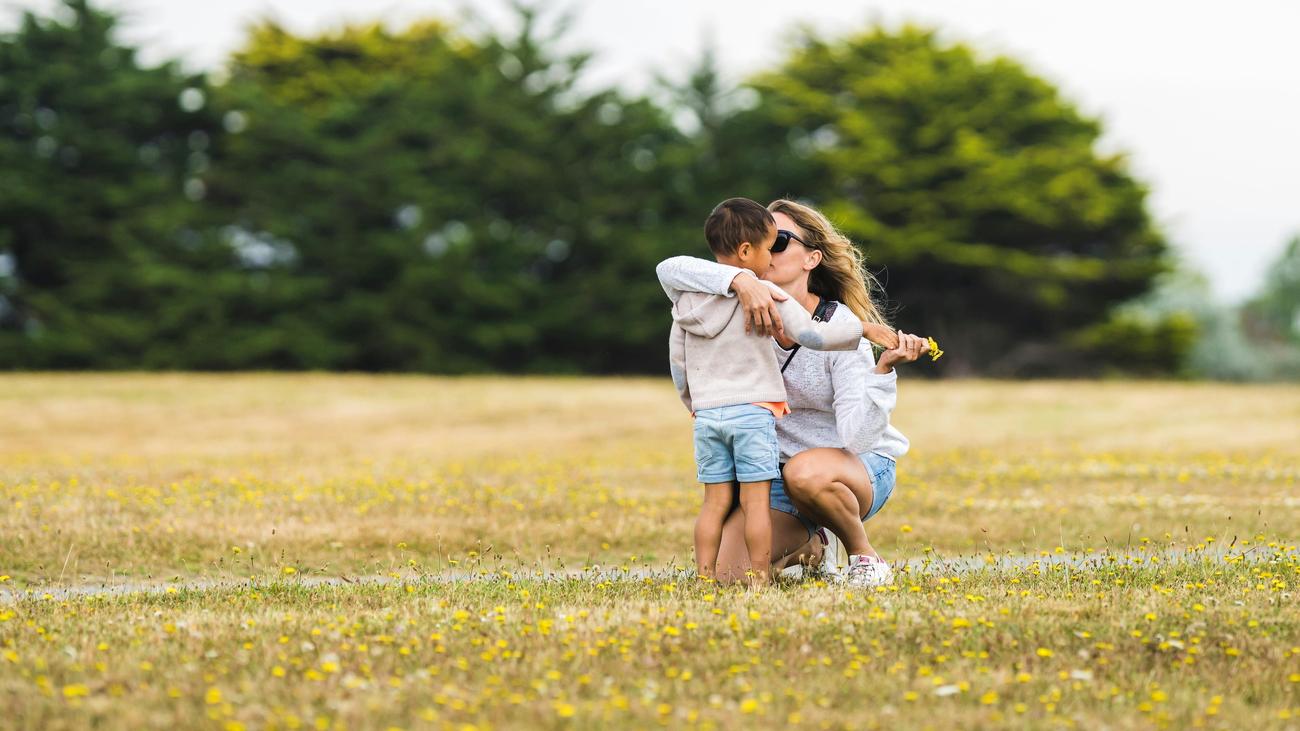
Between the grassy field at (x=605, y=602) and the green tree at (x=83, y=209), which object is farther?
the green tree at (x=83, y=209)

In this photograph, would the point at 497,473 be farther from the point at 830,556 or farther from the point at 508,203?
the point at 508,203

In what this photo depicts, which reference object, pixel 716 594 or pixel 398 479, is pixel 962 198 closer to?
pixel 398 479

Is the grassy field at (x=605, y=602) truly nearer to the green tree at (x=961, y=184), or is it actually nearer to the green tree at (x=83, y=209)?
the green tree at (x=83, y=209)

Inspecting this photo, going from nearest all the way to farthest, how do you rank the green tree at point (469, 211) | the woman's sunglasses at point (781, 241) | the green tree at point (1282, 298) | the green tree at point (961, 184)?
the woman's sunglasses at point (781, 241) → the green tree at point (469, 211) → the green tree at point (961, 184) → the green tree at point (1282, 298)

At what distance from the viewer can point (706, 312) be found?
6.18m

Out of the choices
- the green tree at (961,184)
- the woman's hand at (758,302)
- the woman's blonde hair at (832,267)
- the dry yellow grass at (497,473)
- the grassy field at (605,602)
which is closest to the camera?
the grassy field at (605,602)

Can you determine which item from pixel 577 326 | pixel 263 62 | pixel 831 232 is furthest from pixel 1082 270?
pixel 831 232

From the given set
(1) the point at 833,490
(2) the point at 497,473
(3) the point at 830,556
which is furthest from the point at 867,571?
(2) the point at 497,473

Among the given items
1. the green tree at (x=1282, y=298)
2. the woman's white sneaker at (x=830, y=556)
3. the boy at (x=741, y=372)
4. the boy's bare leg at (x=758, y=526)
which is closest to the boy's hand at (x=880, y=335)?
the boy at (x=741, y=372)

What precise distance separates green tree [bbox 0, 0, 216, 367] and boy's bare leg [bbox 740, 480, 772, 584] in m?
28.0

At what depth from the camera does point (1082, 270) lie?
36406 mm

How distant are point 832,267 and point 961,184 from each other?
30.8 metres

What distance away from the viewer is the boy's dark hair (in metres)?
6.25

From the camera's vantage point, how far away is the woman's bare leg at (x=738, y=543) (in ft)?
21.4
